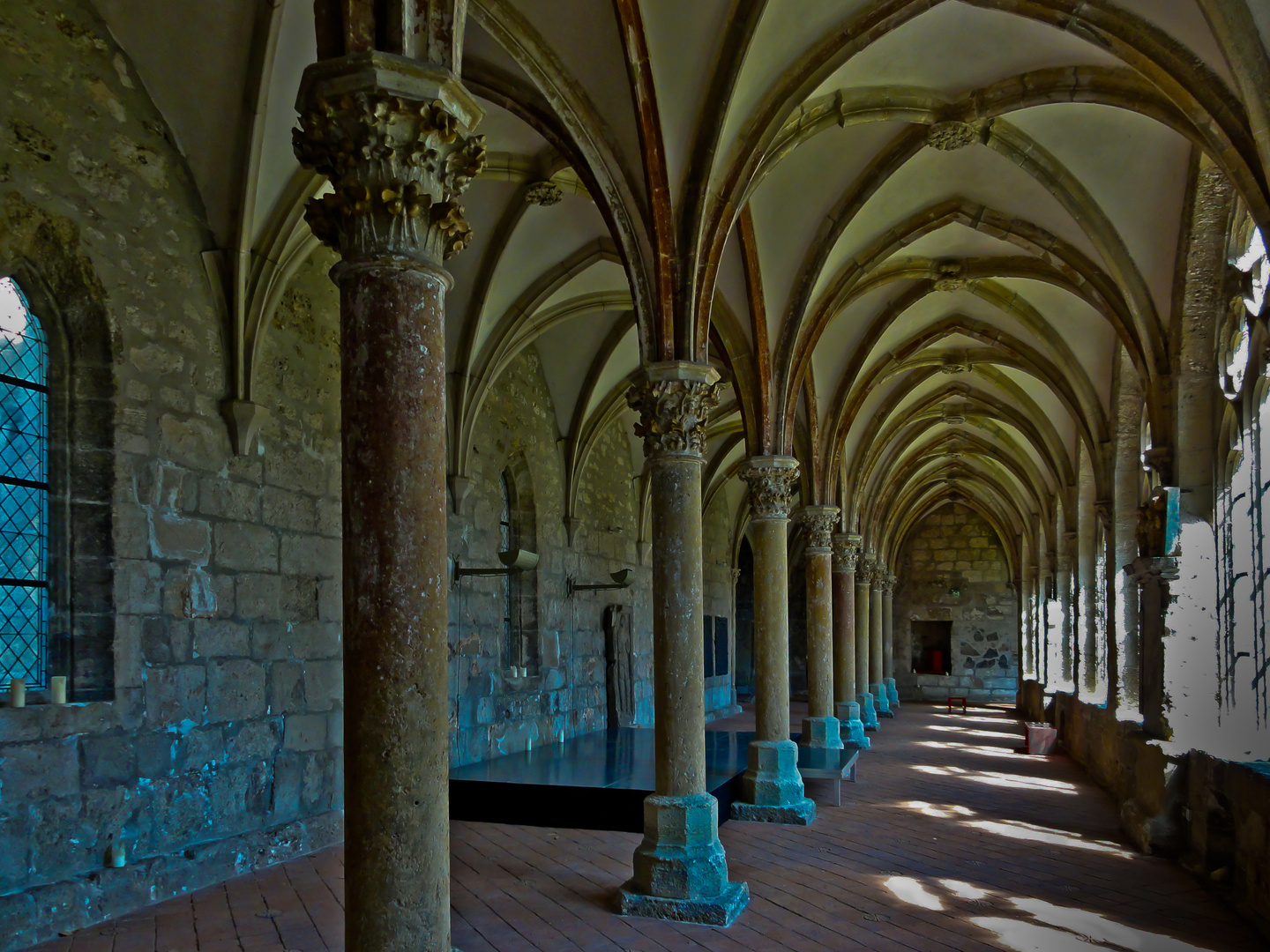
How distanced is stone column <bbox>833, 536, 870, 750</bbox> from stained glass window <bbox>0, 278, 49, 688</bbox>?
11370 mm

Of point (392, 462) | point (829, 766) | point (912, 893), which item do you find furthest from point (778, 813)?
point (392, 462)

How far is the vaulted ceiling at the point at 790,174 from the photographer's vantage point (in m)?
6.14

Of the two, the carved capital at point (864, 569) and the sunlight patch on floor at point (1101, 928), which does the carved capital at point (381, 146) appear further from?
the carved capital at point (864, 569)

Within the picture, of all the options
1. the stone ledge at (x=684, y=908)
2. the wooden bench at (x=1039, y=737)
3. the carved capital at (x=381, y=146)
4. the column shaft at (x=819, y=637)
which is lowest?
the wooden bench at (x=1039, y=737)

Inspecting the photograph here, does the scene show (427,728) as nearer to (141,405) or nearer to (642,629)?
(141,405)

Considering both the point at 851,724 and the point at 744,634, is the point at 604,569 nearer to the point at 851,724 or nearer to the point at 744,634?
the point at 851,724

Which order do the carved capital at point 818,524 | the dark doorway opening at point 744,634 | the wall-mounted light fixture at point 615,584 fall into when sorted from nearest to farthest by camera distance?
the carved capital at point 818,524
the wall-mounted light fixture at point 615,584
the dark doorway opening at point 744,634

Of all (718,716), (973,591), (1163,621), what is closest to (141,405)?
(1163,621)

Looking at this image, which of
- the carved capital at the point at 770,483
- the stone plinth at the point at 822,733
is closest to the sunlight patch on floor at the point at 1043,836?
the stone plinth at the point at 822,733

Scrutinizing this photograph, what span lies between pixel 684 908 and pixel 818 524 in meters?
7.43

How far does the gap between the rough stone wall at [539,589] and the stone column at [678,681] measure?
4445 millimetres

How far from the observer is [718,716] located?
20.3 metres

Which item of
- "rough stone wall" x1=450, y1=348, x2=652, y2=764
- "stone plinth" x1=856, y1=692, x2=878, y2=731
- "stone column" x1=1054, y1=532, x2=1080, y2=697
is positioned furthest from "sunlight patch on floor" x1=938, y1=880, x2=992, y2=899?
"stone plinth" x1=856, y1=692, x2=878, y2=731

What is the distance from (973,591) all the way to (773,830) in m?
22.8
